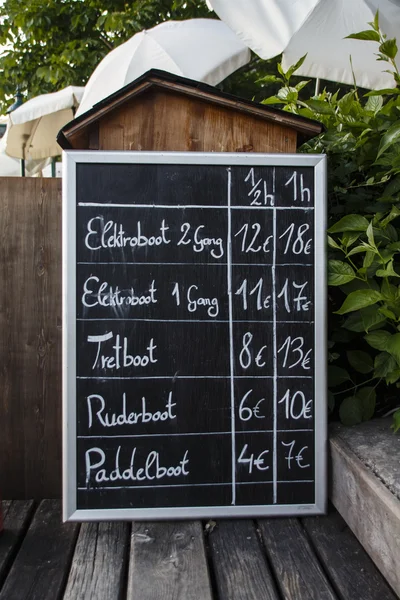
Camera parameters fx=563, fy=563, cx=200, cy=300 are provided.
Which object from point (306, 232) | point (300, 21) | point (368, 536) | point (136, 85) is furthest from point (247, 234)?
point (300, 21)

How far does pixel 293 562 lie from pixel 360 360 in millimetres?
799

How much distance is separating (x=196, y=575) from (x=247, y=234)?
3.79ft

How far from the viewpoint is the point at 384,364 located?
2.08 metres

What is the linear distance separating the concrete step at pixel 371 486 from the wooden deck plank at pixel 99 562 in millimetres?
774

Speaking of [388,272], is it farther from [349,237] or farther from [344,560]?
[344,560]

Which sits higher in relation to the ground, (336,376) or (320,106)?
(320,106)

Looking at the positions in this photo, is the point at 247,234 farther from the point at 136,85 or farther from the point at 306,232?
the point at 136,85

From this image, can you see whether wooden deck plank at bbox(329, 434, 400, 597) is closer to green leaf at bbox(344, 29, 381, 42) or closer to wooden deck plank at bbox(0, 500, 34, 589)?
wooden deck plank at bbox(0, 500, 34, 589)

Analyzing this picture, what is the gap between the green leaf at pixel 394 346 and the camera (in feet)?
6.30

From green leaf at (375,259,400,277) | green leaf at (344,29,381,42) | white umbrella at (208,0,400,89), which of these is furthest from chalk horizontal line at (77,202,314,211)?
white umbrella at (208,0,400,89)

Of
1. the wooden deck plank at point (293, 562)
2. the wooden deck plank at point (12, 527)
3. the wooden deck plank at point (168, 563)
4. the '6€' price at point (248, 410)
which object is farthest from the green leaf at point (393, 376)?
the wooden deck plank at point (12, 527)

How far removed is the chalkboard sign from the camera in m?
2.04

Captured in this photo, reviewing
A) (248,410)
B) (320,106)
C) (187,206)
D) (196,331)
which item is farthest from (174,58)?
(248,410)

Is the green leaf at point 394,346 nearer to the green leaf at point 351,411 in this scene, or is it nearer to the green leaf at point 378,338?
the green leaf at point 378,338
